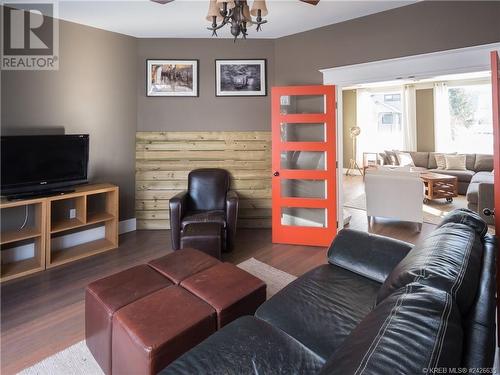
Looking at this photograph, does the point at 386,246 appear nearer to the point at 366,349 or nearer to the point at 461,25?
the point at 366,349

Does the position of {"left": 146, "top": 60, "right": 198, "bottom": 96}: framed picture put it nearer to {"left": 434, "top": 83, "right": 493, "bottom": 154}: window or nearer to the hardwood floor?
the hardwood floor

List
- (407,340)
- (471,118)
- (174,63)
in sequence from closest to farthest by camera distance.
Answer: (407,340) → (174,63) → (471,118)

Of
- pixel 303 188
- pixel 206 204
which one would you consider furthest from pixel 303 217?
pixel 206 204

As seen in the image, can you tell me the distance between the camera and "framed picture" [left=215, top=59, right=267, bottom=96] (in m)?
4.02

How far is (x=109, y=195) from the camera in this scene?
→ 11.3ft

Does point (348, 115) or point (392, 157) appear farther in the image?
point (348, 115)

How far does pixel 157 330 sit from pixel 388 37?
360 cm

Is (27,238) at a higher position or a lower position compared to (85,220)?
lower

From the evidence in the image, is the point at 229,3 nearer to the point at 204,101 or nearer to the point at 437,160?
the point at 204,101

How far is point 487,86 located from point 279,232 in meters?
6.93

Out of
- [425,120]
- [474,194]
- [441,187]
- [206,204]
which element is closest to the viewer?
[206,204]

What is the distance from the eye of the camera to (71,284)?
2605 mm

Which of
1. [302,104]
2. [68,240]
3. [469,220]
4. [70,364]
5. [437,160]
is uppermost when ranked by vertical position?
[302,104]

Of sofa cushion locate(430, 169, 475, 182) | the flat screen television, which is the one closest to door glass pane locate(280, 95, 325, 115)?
the flat screen television
